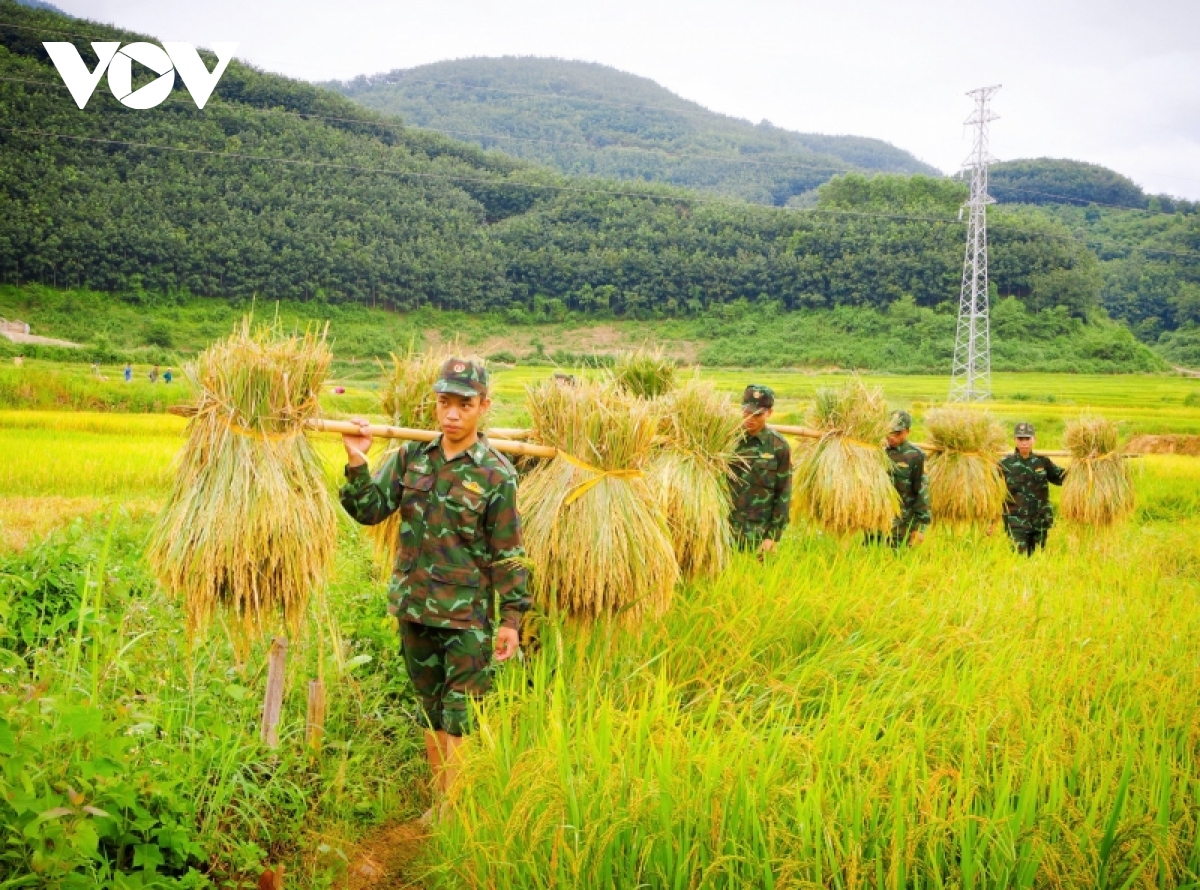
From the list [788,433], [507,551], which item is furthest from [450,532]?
[788,433]

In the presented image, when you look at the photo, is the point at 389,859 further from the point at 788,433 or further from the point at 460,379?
the point at 788,433

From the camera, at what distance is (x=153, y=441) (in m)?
12.4

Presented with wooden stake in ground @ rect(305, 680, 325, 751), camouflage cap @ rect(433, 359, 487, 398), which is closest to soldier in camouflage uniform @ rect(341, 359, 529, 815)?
camouflage cap @ rect(433, 359, 487, 398)

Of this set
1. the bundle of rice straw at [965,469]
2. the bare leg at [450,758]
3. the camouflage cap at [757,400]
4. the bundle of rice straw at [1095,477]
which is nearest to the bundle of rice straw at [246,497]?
the bare leg at [450,758]

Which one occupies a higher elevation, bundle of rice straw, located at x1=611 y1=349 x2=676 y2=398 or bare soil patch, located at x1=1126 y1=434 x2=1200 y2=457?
bundle of rice straw, located at x1=611 y1=349 x2=676 y2=398

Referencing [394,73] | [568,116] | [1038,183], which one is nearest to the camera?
[1038,183]

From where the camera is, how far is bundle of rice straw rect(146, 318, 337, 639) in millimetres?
3176

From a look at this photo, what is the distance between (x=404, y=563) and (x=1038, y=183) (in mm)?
107537

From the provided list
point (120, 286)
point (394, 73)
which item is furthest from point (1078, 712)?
point (394, 73)

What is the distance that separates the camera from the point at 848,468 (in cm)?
695

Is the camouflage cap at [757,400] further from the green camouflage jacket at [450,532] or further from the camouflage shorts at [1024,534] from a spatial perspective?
the camouflage shorts at [1024,534]

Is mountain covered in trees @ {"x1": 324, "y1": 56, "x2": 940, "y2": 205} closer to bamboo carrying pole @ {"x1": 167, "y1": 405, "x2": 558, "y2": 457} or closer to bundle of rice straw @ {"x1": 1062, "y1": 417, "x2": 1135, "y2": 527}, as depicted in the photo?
bundle of rice straw @ {"x1": 1062, "y1": 417, "x2": 1135, "y2": 527}

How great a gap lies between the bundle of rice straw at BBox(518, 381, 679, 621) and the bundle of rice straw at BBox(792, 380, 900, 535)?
2.95 m

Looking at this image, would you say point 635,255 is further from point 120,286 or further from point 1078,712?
point 1078,712
